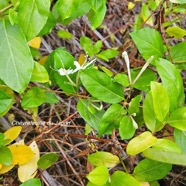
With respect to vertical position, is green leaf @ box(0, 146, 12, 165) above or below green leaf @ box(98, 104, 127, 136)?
below

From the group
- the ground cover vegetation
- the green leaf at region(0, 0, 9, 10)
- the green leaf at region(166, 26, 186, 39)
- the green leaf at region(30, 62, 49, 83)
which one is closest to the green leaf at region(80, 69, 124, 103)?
the ground cover vegetation

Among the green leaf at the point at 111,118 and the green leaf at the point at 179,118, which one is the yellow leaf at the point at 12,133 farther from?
the green leaf at the point at 179,118

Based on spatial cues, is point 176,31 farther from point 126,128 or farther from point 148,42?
point 126,128

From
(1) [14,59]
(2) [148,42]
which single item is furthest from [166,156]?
(1) [14,59]

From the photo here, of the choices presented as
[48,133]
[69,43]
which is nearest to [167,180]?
[48,133]

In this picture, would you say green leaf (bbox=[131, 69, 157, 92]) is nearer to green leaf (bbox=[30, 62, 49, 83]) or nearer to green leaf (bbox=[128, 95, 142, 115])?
green leaf (bbox=[128, 95, 142, 115])
